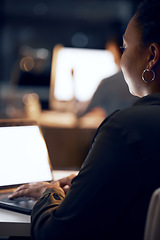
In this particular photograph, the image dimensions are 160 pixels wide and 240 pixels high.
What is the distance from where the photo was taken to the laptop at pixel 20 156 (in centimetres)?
118

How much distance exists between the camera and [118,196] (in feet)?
2.56

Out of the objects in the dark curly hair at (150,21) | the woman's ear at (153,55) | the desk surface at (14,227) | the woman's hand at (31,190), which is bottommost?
the desk surface at (14,227)

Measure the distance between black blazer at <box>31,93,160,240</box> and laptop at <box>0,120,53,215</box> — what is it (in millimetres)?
376

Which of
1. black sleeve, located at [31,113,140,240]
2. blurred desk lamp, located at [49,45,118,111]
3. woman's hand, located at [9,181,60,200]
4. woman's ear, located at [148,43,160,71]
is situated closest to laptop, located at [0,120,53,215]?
woman's hand, located at [9,181,60,200]

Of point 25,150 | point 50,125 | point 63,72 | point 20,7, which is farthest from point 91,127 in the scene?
point 20,7

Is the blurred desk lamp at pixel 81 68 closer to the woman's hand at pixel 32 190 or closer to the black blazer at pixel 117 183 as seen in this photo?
the woman's hand at pixel 32 190

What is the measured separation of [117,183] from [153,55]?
0.34 meters

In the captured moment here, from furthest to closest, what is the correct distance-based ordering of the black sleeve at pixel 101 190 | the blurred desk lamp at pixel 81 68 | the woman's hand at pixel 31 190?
the blurred desk lamp at pixel 81 68 < the woman's hand at pixel 31 190 < the black sleeve at pixel 101 190

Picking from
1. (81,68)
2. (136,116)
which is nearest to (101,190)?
(136,116)

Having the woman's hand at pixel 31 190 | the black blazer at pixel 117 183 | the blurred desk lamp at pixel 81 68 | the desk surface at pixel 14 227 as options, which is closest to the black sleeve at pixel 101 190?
the black blazer at pixel 117 183

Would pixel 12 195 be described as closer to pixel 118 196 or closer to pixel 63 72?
pixel 118 196

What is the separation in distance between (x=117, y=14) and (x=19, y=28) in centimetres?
234

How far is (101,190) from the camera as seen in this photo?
0.78 meters

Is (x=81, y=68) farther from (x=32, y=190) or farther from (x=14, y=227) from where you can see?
(x=14, y=227)
